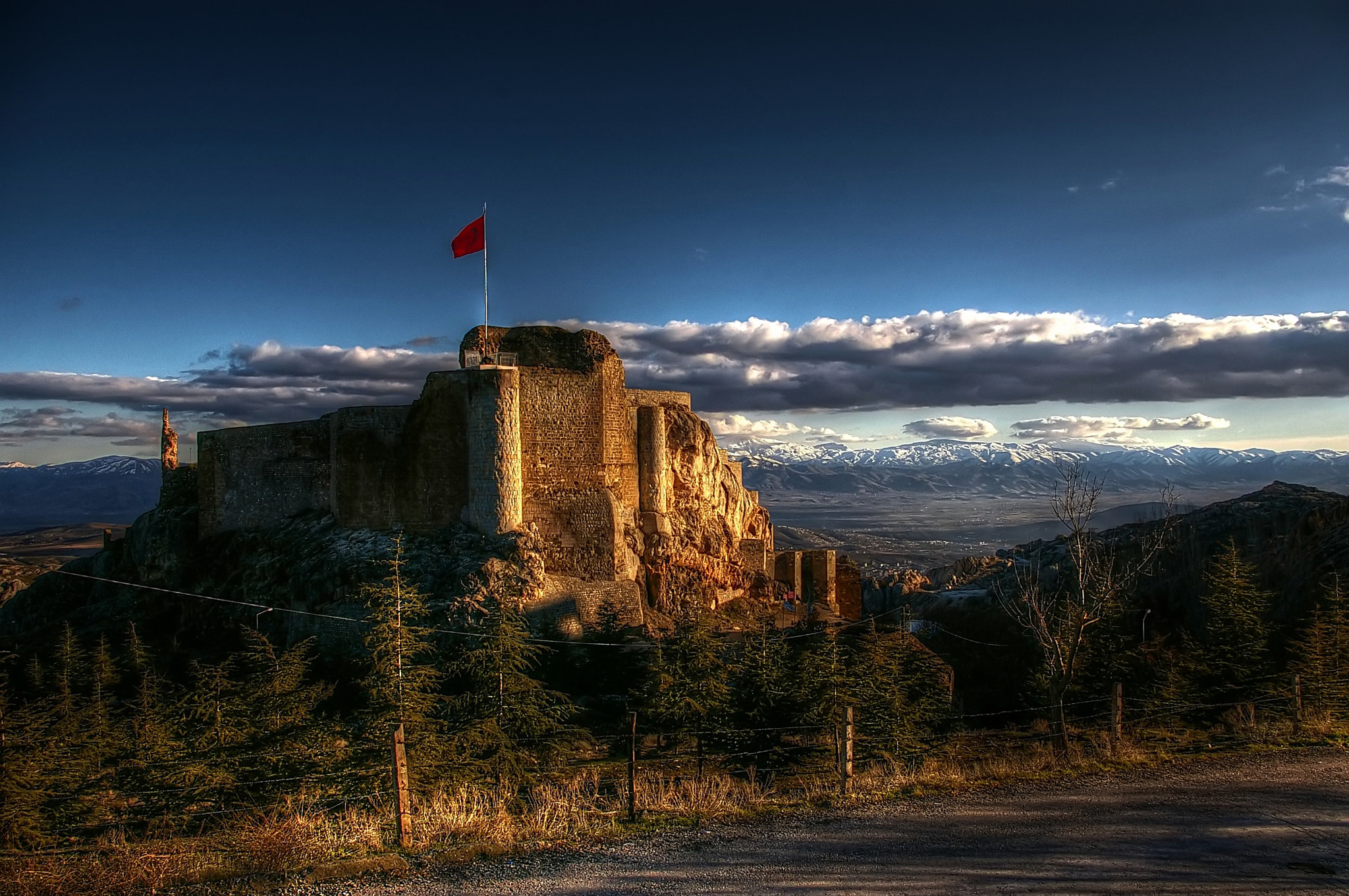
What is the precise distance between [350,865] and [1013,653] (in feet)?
102

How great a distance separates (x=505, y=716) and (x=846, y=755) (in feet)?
21.7

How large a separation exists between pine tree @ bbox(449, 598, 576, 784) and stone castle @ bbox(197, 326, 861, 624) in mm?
9403

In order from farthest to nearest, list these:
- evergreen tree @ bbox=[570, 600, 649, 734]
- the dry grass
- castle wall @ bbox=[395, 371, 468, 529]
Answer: castle wall @ bbox=[395, 371, 468, 529] → evergreen tree @ bbox=[570, 600, 649, 734] → the dry grass

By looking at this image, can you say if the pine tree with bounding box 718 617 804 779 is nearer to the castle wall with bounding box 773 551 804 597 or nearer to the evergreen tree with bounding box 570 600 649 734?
the evergreen tree with bounding box 570 600 649 734

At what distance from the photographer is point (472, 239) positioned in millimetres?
27219

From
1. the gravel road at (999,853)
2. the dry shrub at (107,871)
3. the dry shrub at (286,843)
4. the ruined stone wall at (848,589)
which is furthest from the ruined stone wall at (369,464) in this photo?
the ruined stone wall at (848,589)

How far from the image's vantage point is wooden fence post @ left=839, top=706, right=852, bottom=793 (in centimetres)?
1183

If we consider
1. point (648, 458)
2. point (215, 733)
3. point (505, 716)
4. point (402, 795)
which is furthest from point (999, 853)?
point (648, 458)

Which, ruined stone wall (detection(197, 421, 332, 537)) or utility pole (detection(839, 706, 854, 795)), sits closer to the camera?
utility pole (detection(839, 706, 854, 795))

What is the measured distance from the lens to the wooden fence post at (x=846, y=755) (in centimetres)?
1183

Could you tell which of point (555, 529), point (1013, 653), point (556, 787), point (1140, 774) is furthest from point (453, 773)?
point (1013, 653)

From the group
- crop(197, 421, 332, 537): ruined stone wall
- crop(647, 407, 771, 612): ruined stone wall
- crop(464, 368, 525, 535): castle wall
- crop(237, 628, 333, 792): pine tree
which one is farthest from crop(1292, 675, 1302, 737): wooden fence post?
crop(197, 421, 332, 537): ruined stone wall

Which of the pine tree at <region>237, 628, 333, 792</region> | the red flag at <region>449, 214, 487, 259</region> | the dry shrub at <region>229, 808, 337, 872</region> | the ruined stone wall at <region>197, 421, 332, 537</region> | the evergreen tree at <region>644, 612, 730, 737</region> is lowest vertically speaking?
the evergreen tree at <region>644, 612, 730, 737</region>

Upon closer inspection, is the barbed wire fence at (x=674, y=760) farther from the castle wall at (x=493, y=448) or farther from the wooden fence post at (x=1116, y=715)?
the castle wall at (x=493, y=448)
